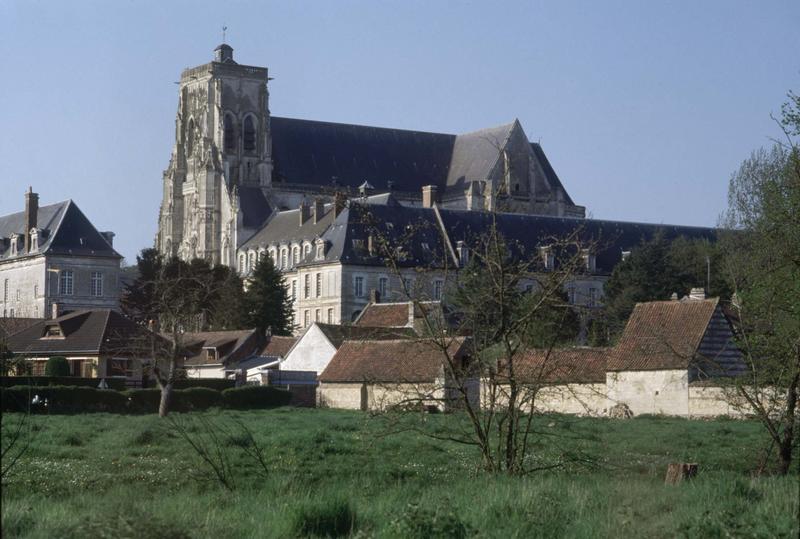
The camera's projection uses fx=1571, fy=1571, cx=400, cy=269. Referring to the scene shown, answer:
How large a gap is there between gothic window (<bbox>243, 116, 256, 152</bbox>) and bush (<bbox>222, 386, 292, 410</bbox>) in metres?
65.9

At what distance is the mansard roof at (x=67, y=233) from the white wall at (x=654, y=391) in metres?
47.6

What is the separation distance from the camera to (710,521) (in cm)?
1270

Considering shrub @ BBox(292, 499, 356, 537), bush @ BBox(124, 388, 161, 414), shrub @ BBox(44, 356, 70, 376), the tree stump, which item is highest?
shrub @ BBox(44, 356, 70, 376)

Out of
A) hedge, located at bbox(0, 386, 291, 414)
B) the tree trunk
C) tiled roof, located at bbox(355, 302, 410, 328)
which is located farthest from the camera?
tiled roof, located at bbox(355, 302, 410, 328)

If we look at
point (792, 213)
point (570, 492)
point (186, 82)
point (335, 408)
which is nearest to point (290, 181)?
point (186, 82)

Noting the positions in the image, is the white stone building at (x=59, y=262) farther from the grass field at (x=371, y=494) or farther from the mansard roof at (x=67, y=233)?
the grass field at (x=371, y=494)

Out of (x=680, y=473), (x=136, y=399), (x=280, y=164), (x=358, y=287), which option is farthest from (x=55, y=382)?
(x=280, y=164)

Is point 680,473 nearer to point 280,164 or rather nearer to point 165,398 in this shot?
point 165,398

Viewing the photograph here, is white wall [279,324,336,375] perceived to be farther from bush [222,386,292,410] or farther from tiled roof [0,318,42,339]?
tiled roof [0,318,42,339]

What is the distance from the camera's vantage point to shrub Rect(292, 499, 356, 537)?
1305 cm

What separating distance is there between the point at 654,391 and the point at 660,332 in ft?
Answer: 5.77

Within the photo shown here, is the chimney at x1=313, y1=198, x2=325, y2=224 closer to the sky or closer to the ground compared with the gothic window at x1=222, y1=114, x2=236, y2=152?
closer to the ground

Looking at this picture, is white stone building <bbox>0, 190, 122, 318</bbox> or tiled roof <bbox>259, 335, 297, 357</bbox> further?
white stone building <bbox>0, 190, 122, 318</bbox>

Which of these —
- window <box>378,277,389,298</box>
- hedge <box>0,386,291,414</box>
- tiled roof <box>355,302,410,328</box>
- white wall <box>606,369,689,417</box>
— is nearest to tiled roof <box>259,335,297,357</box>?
tiled roof <box>355,302,410,328</box>
